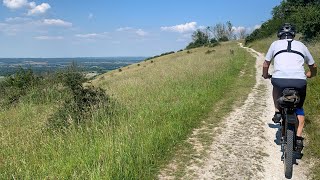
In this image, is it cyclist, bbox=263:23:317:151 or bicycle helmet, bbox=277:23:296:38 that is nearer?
cyclist, bbox=263:23:317:151

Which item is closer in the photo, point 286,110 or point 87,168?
point 87,168

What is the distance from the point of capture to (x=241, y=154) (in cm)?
632

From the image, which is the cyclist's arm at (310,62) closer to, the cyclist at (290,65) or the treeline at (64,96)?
the cyclist at (290,65)

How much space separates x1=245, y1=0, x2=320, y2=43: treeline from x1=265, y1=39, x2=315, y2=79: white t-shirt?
29951 mm

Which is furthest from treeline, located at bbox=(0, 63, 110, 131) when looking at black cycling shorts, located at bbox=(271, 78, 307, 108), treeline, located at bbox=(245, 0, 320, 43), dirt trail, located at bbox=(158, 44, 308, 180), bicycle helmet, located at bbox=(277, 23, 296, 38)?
treeline, located at bbox=(245, 0, 320, 43)

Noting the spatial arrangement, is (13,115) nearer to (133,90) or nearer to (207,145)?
(133,90)

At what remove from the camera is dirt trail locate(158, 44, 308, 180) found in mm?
5453

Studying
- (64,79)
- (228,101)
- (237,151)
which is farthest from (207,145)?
(64,79)

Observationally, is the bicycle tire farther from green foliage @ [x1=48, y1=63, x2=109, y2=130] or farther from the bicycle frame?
green foliage @ [x1=48, y1=63, x2=109, y2=130]

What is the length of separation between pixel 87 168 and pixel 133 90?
25.7 ft

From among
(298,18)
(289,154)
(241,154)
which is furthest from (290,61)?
(298,18)

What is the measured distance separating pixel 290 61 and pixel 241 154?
6.69 feet

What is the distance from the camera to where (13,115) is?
10.0m

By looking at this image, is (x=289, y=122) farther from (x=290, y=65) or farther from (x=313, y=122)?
(x=313, y=122)
